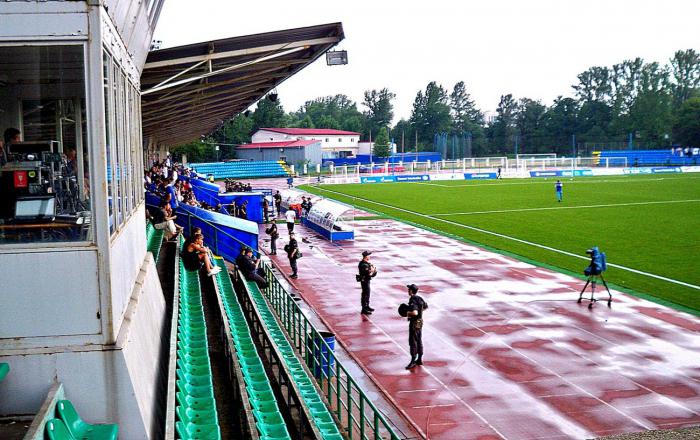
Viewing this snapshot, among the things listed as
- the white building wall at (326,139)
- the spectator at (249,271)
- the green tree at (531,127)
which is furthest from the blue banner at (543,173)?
the spectator at (249,271)

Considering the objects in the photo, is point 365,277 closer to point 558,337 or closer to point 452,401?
point 558,337

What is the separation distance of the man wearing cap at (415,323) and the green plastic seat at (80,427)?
7715 millimetres

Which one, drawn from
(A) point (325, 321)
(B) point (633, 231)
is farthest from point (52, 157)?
(B) point (633, 231)

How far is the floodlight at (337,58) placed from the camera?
1694 cm

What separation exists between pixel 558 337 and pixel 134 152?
9.82 metres

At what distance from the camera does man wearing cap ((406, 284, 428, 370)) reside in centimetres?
1296

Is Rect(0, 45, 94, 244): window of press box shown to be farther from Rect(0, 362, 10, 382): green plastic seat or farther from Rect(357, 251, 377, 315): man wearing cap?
Rect(357, 251, 377, 315): man wearing cap

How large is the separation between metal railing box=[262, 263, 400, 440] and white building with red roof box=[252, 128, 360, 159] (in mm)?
102321

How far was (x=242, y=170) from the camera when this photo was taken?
87000 millimetres

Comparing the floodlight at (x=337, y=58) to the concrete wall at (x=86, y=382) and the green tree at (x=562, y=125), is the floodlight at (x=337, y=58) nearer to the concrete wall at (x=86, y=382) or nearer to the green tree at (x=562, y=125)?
the concrete wall at (x=86, y=382)

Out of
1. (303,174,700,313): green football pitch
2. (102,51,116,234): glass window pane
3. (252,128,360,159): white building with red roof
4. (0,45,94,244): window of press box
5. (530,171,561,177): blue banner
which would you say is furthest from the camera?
(252,128,360,159): white building with red roof

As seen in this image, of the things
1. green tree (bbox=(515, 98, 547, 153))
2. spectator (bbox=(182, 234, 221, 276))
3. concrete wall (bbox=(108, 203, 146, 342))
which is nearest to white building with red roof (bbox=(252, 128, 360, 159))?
green tree (bbox=(515, 98, 547, 153))

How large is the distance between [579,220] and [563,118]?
89.4 meters

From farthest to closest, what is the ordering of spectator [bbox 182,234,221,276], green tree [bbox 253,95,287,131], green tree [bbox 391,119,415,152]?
green tree [bbox 391,119,415,152]
green tree [bbox 253,95,287,131]
spectator [bbox 182,234,221,276]
